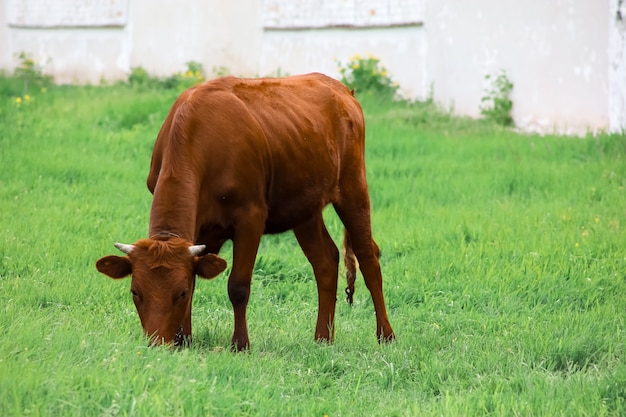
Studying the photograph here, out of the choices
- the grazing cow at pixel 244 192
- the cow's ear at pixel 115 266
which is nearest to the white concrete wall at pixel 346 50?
the grazing cow at pixel 244 192

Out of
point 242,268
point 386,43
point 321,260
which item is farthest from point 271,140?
point 386,43

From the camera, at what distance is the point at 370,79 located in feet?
51.6

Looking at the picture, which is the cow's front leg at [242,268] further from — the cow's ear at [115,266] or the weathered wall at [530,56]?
the weathered wall at [530,56]

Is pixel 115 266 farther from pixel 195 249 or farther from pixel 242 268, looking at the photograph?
pixel 242 268

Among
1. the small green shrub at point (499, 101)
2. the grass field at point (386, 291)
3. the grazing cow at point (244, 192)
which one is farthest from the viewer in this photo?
the small green shrub at point (499, 101)

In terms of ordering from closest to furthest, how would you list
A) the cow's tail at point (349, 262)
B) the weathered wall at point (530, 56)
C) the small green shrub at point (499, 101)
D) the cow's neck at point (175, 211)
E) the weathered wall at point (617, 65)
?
the cow's neck at point (175, 211)
the cow's tail at point (349, 262)
the weathered wall at point (617, 65)
the weathered wall at point (530, 56)
the small green shrub at point (499, 101)

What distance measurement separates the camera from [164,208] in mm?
5988

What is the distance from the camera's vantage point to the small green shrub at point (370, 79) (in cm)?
1570

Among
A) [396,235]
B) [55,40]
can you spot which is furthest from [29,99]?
[396,235]

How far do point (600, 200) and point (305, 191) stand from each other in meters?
4.67

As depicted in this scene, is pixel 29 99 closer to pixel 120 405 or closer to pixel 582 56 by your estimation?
pixel 582 56

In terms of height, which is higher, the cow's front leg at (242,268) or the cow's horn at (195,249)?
the cow's horn at (195,249)

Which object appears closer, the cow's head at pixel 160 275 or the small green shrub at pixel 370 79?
the cow's head at pixel 160 275

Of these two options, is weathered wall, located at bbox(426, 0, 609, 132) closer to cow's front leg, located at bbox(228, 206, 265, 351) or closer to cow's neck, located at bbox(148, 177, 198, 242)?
cow's front leg, located at bbox(228, 206, 265, 351)
